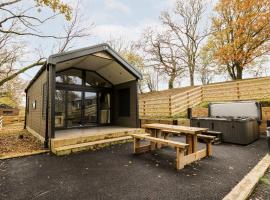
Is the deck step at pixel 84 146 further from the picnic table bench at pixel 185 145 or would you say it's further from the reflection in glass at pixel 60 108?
the reflection in glass at pixel 60 108

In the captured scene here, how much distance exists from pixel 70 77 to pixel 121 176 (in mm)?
6185

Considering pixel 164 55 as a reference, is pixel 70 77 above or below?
below

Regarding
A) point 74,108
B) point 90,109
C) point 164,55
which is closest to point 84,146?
Answer: point 74,108

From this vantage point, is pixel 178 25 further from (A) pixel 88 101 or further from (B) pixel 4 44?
(B) pixel 4 44

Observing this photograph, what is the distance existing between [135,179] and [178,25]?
1902cm

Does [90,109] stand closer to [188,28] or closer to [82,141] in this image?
[82,141]

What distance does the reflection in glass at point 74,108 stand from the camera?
7.67 meters

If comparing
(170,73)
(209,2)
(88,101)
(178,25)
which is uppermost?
(209,2)

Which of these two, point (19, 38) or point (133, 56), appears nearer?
point (19, 38)

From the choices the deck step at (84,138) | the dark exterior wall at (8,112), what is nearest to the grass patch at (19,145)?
the deck step at (84,138)

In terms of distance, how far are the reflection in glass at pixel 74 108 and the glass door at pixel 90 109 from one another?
1.02ft

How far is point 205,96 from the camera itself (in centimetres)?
1180

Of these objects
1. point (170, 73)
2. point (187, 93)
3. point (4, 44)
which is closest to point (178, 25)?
point (170, 73)

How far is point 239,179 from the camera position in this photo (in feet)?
9.45
